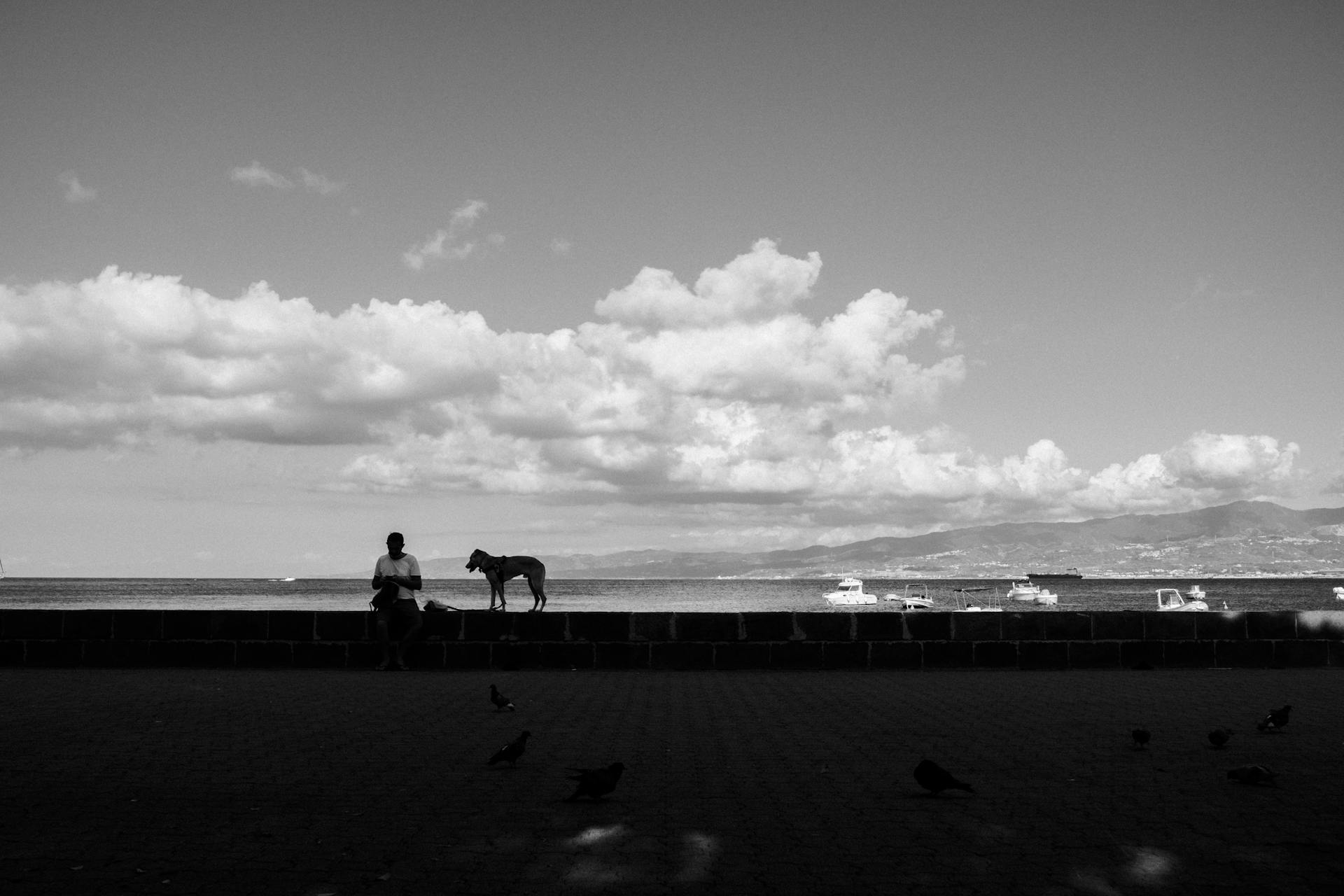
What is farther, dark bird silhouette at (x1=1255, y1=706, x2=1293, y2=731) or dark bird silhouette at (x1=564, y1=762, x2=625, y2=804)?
dark bird silhouette at (x1=1255, y1=706, x2=1293, y2=731)

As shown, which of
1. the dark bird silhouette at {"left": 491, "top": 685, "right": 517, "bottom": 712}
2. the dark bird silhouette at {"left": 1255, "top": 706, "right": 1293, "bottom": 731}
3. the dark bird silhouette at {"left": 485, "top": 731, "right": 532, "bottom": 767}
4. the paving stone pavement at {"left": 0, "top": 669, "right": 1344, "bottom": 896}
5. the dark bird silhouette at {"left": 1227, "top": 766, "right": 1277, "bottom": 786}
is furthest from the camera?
the dark bird silhouette at {"left": 491, "top": 685, "right": 517, "bottom": 712}

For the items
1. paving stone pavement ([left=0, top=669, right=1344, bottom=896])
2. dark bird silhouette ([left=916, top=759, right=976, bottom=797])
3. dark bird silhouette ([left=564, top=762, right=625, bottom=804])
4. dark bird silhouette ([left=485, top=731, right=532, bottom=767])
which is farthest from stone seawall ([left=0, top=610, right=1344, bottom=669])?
dark bird silhouette ([left=564, top=762, right=625, bottom=804])

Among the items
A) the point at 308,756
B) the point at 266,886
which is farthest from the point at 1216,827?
the point at 308,756

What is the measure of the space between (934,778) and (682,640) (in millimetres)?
9802

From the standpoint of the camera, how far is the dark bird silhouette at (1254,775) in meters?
6.68

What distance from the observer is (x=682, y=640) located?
1595 cm

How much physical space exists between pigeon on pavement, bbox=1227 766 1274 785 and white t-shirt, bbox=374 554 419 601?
10.1 meters

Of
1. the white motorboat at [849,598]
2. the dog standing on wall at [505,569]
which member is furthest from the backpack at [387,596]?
the white motorboat at [849,598]

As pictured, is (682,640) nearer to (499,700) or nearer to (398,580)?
(398,580)

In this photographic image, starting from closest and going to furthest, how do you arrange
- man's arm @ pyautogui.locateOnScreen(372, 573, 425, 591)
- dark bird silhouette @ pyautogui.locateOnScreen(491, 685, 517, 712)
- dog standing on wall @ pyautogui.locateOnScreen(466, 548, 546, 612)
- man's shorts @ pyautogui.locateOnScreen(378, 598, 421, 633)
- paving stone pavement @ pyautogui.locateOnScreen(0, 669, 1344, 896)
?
paving stone pavement @ pyautogui.locateOnScreen(0, 669, 1344, 896) → dark bird silhouette @ pyautogui.locateOnScreen(491, 685, 517, 712) → man's arm @ pyautogui.locateOnScreen(372, 573, 425, 591) → man's shorts @ pyautogui.locateOnScreen(378, 598, 421, 633) → dog standing on wall @ pyautogui.locateOnScreen(466, 548, 546, 612)

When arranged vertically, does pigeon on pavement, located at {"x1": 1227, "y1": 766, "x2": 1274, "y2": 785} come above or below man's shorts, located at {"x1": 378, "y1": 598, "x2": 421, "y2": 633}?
below

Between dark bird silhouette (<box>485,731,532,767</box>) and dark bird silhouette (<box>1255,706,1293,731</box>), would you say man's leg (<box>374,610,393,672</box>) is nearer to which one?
dark bird silhouette (<box>485,731,532,767</box>)

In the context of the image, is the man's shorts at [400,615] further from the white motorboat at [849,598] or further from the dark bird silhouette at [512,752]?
the white motorboat at [849,598]

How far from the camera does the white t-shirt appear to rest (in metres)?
14.7
